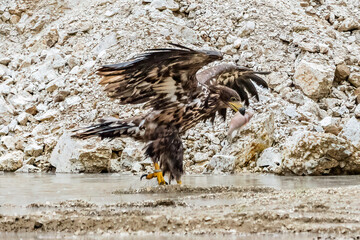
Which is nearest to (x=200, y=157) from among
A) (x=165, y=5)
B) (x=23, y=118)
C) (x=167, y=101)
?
(x=167, y=101)

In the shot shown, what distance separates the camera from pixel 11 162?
538 inches

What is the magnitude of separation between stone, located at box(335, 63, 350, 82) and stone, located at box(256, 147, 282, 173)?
155 inches

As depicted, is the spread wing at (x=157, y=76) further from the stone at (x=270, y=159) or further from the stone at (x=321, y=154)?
the stone at (x=270, y=159)

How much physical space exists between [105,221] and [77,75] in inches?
508

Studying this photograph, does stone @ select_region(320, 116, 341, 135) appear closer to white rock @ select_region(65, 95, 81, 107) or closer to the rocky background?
the rocky background

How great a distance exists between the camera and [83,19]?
19.3m

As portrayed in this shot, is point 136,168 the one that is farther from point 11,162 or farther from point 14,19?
point 14,19

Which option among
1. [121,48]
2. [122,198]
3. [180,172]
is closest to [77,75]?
[121,48]

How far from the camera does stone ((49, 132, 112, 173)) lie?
12.7 metres

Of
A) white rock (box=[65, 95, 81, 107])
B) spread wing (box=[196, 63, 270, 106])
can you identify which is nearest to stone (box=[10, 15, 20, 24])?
white rock (box=[65, 95, 81, 107])

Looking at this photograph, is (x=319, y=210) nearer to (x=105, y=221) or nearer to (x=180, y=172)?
(x=105, y=221)

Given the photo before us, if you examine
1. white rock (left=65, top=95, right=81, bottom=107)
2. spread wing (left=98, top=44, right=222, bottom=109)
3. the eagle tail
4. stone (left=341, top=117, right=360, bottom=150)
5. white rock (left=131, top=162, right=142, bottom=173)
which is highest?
spread wing (left=98, top=44, right=222, bottom=109)

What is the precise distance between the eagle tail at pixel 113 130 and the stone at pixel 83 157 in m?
4.37

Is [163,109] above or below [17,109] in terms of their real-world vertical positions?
above
